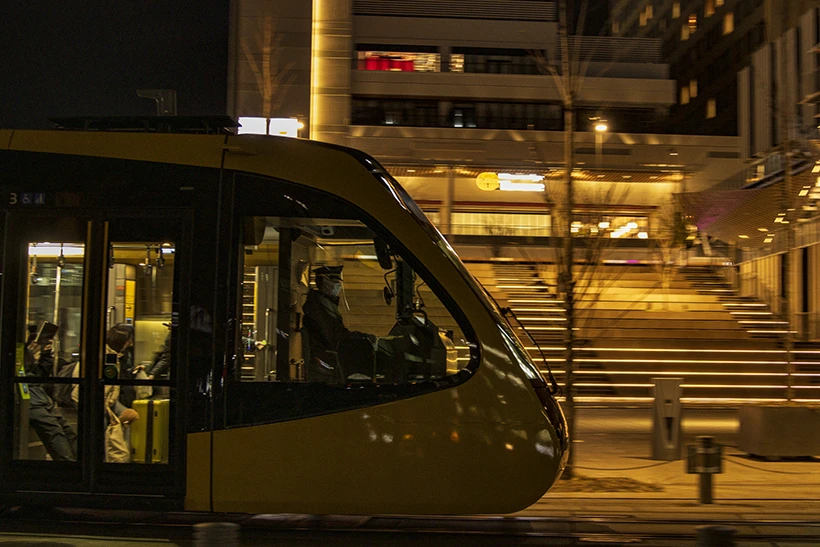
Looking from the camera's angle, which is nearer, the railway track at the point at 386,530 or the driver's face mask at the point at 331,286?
the driver's face mask at the point at 331,286

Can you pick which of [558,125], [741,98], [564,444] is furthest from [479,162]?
[564,444]

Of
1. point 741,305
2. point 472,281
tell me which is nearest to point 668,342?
point 741,305

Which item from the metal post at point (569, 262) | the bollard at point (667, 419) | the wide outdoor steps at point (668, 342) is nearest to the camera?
the metal post at point (569, 262)

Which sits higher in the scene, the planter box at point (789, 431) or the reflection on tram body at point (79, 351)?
the reflection on tram body at point (79, 351)

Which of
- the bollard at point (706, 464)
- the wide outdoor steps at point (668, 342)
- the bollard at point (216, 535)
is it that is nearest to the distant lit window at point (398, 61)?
the wide outdoor steps at point (668, 342)

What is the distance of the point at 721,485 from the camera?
949 centimetres

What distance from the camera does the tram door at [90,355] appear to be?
643 cm

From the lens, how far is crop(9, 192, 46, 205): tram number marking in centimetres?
668

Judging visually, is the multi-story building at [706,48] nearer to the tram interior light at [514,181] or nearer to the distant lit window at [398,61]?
the tram interior light at [514,181]

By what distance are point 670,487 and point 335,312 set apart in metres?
5.05

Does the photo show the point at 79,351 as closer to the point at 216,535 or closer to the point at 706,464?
the point at 216,535

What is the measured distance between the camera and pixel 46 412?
21.5 feet

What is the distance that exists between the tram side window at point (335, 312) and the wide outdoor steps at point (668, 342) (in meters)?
10.3

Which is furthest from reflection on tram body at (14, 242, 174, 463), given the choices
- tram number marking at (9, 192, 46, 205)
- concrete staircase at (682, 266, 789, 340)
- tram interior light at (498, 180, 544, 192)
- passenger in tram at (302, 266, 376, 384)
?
tram interior light at (498, 180, 544, 192)
